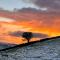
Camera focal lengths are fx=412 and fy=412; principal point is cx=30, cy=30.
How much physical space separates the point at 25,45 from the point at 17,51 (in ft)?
1.03

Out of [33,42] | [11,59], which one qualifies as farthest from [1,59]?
[33,42]

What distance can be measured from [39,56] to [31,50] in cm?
41

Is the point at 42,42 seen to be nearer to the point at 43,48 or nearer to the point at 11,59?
the point at 43,48

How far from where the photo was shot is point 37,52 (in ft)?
41.4

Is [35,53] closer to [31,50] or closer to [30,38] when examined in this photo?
[31,50]

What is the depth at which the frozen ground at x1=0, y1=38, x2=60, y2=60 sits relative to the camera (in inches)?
488

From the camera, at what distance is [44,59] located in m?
12.3

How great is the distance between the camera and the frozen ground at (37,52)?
12.4 metres

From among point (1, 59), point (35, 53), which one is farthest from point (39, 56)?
point (1, 59)

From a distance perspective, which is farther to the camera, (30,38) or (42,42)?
(30,38)

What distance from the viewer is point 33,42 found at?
1288cm

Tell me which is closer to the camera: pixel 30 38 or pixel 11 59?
pixel 11 59

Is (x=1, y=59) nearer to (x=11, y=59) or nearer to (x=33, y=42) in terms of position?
(x=11, y=59)

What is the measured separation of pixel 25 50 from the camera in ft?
41.8
